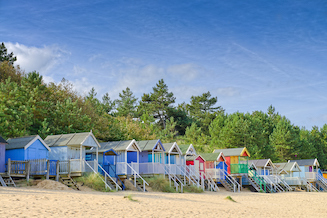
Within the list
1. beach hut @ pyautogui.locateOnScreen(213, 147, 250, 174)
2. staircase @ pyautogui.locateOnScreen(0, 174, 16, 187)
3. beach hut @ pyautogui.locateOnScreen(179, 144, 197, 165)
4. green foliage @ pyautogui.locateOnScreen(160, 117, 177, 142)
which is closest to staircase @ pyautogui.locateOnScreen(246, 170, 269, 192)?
beach hut @ pyautogui.locateOnScreen(213, 147, 250, 174)

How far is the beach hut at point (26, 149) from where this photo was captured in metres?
24.4

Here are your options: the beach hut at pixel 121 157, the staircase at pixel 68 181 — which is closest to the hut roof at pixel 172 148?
the beach hut at pixel 121 157

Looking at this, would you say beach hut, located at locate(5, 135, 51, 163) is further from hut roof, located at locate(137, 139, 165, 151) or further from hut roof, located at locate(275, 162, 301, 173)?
hut roof, located at locate(275, 162, 301, 173)

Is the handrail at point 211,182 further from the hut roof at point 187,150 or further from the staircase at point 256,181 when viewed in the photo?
the staircase at point 256,181

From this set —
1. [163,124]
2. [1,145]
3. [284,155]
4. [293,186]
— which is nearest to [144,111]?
[163,124]

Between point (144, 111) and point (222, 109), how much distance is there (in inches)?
764

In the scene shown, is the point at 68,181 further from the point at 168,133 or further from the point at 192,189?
the point at 168,133

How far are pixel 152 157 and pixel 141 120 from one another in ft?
116

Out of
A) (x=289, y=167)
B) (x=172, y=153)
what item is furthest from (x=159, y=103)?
(x=172, y=153)

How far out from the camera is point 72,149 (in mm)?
27078

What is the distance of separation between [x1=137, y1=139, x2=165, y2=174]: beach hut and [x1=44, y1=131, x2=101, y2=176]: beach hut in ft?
16.6

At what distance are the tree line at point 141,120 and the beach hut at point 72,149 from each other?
4774mm

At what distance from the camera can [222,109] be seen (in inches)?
3103

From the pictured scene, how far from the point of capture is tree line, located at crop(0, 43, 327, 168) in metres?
34.0
